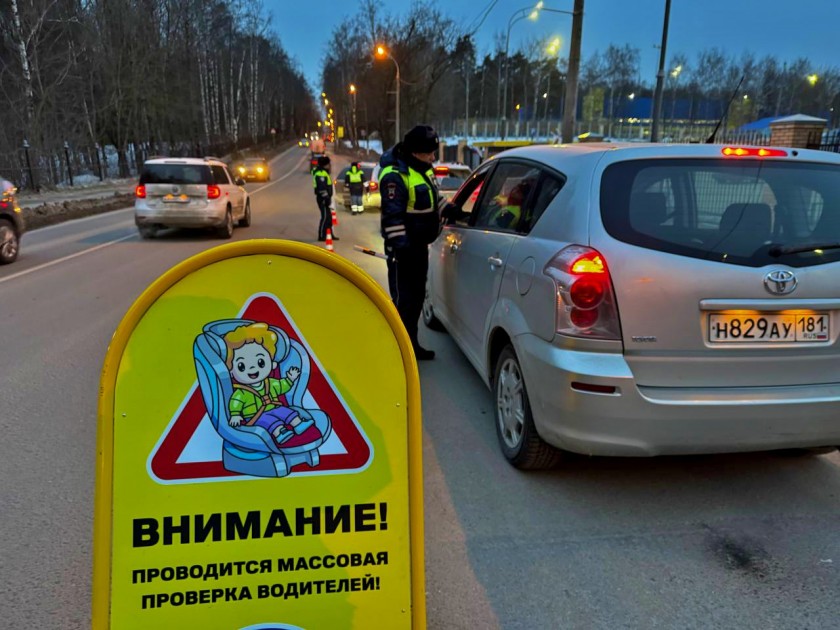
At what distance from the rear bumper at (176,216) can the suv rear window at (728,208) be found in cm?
1196

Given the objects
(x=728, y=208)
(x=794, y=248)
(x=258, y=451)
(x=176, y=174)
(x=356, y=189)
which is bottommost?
(x=356, y=189)

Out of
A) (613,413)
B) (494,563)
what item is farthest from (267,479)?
(613,413)

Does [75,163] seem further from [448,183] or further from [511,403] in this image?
[511,403]

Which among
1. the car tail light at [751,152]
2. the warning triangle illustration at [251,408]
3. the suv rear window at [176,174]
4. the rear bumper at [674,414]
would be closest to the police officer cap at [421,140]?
the car tail light at [751,152]

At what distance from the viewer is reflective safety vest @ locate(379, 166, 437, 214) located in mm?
4918

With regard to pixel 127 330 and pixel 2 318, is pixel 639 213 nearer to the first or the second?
pixel 127 330

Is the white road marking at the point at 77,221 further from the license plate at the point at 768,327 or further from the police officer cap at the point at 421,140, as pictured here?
the license plate at the point at 768,327

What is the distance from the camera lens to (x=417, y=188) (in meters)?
4.96

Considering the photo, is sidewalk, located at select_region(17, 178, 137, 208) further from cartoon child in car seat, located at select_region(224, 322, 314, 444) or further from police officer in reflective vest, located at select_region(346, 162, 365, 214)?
cartoon child in car seat, located at select_region(224, 322, 314, 444)

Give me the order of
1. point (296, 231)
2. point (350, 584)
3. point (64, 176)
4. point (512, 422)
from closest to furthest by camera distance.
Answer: point (350, 584) → point (512, 422) → point (296, 231) → point (64, 176)

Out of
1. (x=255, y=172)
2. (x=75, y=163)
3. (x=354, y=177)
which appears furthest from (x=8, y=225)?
(x=255, y=172)

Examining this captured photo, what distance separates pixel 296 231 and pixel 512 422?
12419mm

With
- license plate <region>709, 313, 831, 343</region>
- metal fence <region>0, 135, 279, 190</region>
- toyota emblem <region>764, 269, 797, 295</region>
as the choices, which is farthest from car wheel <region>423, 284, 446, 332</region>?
metal fence <region>0, 135, 279, 190</region>

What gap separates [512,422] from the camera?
3.55 metres
